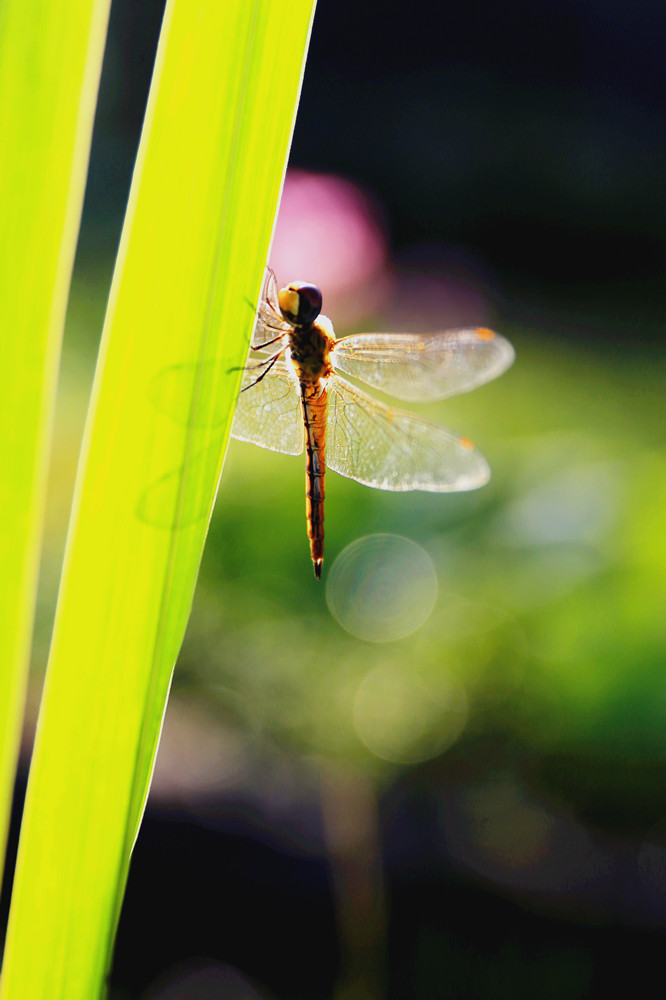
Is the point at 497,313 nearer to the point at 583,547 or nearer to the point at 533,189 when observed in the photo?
the point at 533,189

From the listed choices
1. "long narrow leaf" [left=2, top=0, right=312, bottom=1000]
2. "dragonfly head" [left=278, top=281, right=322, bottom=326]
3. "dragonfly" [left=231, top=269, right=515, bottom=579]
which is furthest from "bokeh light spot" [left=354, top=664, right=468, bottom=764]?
"long narrow leaf" [left=2, top=0, right=312, bottom=1000]

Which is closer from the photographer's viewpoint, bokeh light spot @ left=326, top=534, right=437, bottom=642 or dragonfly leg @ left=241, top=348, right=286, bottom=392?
dragonfly leg @ left=241, top=348, right=286, bottom=392

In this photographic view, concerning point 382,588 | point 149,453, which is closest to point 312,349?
point 149,453

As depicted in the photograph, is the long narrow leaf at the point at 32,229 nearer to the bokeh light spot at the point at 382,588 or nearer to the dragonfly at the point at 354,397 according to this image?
the dragonfly at the point at 354,397

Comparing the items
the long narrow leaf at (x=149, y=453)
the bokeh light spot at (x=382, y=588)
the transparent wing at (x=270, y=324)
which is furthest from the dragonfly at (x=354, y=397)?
the bokeh light spot at (x=382, y=588)

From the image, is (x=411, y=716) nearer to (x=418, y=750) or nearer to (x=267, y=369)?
(x=418, y=750)

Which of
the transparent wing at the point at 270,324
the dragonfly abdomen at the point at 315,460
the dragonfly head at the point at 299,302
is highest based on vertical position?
the dragonfly head at the point at 299,302

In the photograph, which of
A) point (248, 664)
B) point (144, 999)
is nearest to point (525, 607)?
point (248, 664)

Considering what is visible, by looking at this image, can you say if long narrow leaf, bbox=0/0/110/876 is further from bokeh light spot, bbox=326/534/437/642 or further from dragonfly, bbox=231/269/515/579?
bokeh light spot, bbox=326/534/437/642
